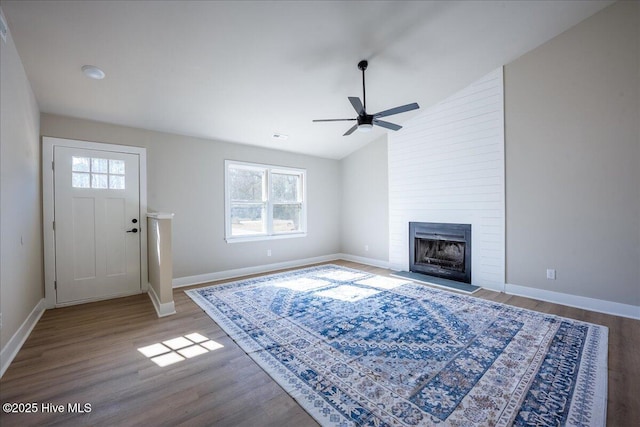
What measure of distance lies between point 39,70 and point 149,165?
1.59 meters

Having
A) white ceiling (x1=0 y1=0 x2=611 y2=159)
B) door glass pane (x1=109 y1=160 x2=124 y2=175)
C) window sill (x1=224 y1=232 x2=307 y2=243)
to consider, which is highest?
white ceiling (x1=0 y1=0 x2=611 y2=159)

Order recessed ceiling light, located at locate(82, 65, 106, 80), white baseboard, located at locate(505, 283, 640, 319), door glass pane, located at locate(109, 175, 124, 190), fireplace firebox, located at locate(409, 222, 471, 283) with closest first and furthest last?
recessed ceiling light, located at locate(82, 65, 106, 80) → white baseboard, located at locate(505, 283, 640, 319) → door glass pane, located at locate(109, 175, 124, 190) → fireplace firebox, located at locate(409, 222, 471, 283)

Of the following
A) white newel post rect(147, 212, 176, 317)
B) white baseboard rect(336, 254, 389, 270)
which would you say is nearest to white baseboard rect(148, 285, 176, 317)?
white newel post rect(147, 212, 176, 317)

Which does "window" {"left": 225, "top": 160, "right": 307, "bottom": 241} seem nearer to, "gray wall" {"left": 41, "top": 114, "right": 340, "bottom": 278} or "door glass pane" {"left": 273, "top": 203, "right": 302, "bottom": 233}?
"door glass pane" {"left": 273, "top": 203, "right": 302, "bottom": 233}

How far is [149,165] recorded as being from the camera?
4.14 metres

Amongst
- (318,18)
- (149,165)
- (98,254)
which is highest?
(318,18)

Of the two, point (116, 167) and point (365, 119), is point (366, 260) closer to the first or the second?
point (365, 119)

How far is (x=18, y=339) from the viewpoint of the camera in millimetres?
2447

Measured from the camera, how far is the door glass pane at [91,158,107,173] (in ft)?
12.3

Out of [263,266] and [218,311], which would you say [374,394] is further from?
[263,266]

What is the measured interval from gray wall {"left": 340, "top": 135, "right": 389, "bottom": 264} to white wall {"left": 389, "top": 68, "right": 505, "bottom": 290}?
0.34 metres

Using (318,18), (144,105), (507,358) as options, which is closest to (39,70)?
(144,105)

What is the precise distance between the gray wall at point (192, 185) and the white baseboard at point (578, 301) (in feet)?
13.0

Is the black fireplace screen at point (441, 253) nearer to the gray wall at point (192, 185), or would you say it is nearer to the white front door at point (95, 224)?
the gray wall at point (192, 185)
